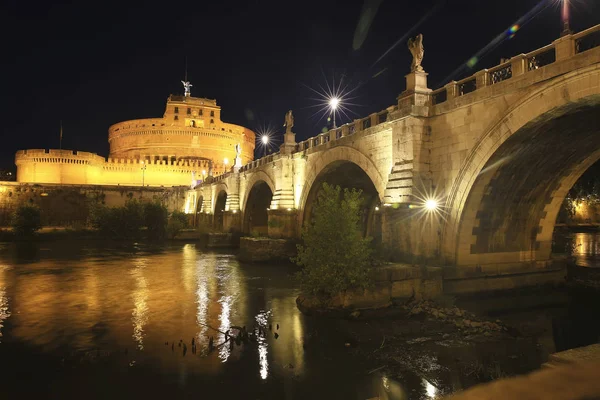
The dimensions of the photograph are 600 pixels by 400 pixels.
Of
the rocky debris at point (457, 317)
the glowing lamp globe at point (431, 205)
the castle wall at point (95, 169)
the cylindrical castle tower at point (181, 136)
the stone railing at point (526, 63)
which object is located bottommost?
the rocky debris at point (457, 317)

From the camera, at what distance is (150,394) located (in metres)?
6.93

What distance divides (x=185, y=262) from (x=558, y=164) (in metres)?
18.5

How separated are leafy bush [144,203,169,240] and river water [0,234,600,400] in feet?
73.8

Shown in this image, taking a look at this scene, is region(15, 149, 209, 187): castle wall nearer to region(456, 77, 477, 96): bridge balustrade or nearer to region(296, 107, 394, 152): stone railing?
region(296, 107, 394, 152): stone railing

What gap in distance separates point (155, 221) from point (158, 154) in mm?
38624

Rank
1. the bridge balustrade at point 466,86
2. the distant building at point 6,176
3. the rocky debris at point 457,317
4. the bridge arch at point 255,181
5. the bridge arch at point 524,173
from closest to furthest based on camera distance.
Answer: the bridge arch at point 524,173 → the rocky debris at point 457,317 → the bridge balustrade at point 466,86 → the bridge arch at point 255,181 → the distant building at point 6,176

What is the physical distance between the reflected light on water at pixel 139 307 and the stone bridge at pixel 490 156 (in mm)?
7928

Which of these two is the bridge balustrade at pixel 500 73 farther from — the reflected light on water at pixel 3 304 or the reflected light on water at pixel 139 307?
the reflected light on water at pixel 3 304

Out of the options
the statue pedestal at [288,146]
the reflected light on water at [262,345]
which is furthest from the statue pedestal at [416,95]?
the statue pedestal at [288,146]

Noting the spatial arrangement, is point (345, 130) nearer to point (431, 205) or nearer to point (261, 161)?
point (431, 205)

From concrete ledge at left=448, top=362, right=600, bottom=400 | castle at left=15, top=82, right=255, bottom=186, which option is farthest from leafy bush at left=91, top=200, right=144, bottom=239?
concrete ledge at left=448, top=362, right=600, bottom=400

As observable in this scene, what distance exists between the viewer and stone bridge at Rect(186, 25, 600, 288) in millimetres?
10125

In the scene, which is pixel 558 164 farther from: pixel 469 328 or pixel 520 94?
pixel 469 328

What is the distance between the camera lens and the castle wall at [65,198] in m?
52.4
